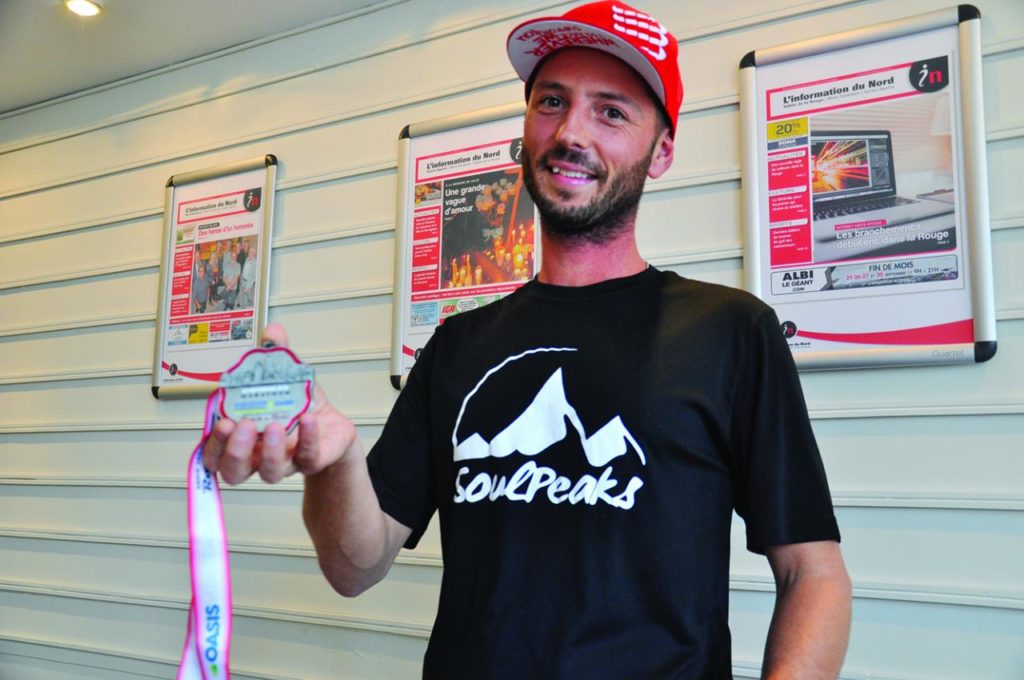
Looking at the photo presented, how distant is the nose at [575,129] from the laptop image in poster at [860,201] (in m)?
0.85

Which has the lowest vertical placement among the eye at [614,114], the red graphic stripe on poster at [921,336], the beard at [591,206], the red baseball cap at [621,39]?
the red graphic stripe on poster at [921,336]

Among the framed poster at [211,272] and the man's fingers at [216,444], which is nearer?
the man's fingers at [216,444]

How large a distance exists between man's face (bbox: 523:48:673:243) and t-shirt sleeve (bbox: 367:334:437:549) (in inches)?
12.3

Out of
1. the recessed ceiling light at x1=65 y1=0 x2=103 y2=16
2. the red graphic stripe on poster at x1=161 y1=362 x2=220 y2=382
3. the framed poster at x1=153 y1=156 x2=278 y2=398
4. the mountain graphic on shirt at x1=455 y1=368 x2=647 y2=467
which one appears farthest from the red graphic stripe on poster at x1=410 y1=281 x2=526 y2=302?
the recessed ceiling light at x1=65 y1=0 x2=103 y2=16

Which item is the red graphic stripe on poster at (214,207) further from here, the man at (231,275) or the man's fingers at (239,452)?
the man's fingers at (239,452)

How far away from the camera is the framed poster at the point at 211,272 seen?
8.64 ft

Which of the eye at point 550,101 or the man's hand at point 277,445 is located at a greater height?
the eye at point 550,101

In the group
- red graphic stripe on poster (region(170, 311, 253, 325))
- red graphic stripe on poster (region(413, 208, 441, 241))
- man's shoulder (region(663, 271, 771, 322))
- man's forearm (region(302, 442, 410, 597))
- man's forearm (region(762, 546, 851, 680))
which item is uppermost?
red graphic stripe on poster (region(413, 208, 441, 241))

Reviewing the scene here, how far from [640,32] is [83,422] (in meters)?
2.49

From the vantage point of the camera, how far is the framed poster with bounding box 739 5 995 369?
1.68m

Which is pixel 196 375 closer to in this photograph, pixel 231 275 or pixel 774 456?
pixel 231 275

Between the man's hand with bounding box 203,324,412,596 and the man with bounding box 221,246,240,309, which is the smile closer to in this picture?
the man's hand with bounding box 203,324,412,596

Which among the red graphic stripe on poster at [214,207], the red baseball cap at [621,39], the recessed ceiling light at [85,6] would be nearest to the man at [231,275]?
the red graphic stripe on poster at [214,207]

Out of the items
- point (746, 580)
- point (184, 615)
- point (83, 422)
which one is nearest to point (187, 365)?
Result: point (83, 422)
